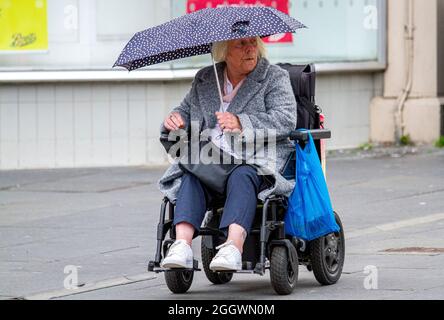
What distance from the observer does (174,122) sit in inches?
287

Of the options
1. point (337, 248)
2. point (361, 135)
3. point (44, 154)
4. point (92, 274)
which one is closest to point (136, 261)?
point (92, 274)

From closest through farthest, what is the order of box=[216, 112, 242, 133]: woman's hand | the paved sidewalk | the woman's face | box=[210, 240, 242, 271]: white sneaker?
box=[210, 240, 242, 271]: white sneaker < box=[216, 112, 242, 133]: woman's hand < the woman's face < the paved sidewalk

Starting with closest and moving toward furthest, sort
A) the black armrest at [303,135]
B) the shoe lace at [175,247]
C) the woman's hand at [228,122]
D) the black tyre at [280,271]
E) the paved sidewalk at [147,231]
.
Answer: the shoe lace at [175,247] → the black tyre at [280,271] → the woman's hand at [228,122] → the black armrest at [303,135] → the paved sidewalk at [147,231]

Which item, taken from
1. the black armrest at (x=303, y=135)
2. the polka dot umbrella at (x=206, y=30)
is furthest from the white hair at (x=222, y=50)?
the black armrest at (x=303, y=135)

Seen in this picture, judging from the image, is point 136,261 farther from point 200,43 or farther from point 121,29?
point 121,29

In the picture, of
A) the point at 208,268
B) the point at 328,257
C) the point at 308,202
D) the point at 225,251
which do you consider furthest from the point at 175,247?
the point at 328,257

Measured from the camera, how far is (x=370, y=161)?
14.5m

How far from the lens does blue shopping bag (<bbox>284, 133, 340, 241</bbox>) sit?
717cm

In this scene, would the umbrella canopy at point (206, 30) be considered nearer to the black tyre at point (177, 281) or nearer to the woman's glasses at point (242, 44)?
the woman's glasses at point (242, 44)

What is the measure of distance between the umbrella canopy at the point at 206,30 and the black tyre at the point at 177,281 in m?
1.28

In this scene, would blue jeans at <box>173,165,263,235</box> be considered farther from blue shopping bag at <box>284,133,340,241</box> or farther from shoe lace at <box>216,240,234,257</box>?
blue shopping bag at <box>284,133,340,241</box>

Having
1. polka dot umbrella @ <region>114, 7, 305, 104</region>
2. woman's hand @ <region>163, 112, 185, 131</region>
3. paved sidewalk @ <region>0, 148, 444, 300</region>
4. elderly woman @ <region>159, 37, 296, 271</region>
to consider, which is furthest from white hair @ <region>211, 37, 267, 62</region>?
paved sidewalk @ <region>0, 148, 444, 300</region>

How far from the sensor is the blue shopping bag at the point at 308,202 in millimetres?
7168

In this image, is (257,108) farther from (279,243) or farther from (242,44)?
(279,243)
